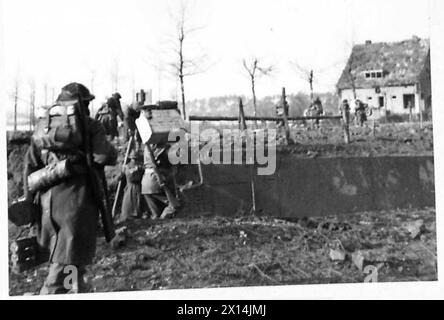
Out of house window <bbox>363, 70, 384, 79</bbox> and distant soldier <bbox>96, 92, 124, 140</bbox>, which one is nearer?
distant soldier <bbox>96, 92, 124, 140</bbox>

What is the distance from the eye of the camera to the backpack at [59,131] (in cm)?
459

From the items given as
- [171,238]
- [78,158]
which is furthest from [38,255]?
[171,238]

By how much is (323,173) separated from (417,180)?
0.97 metres

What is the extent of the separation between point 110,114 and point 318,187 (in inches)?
86.6

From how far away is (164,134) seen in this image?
5582 mm

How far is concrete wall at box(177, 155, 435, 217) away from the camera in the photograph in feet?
18.8

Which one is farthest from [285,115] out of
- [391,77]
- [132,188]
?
[132,188]

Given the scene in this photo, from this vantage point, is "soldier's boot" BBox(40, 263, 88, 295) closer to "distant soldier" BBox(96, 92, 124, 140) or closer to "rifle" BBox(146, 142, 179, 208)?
"rifle" BBox(146, 142, 179, 208)

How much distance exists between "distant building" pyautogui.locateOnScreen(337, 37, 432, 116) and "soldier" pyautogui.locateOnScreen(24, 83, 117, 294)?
2.73 meters

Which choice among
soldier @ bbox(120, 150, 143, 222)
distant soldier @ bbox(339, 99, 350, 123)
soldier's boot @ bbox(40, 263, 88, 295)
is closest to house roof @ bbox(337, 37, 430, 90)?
distant soldier @ bbox(339, 99, 350, 123)

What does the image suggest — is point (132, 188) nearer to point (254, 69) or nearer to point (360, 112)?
point (254, 69)

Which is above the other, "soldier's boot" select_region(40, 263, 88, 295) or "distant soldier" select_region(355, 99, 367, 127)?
"distant soldier" select_region(355, 99, 367, 127)
